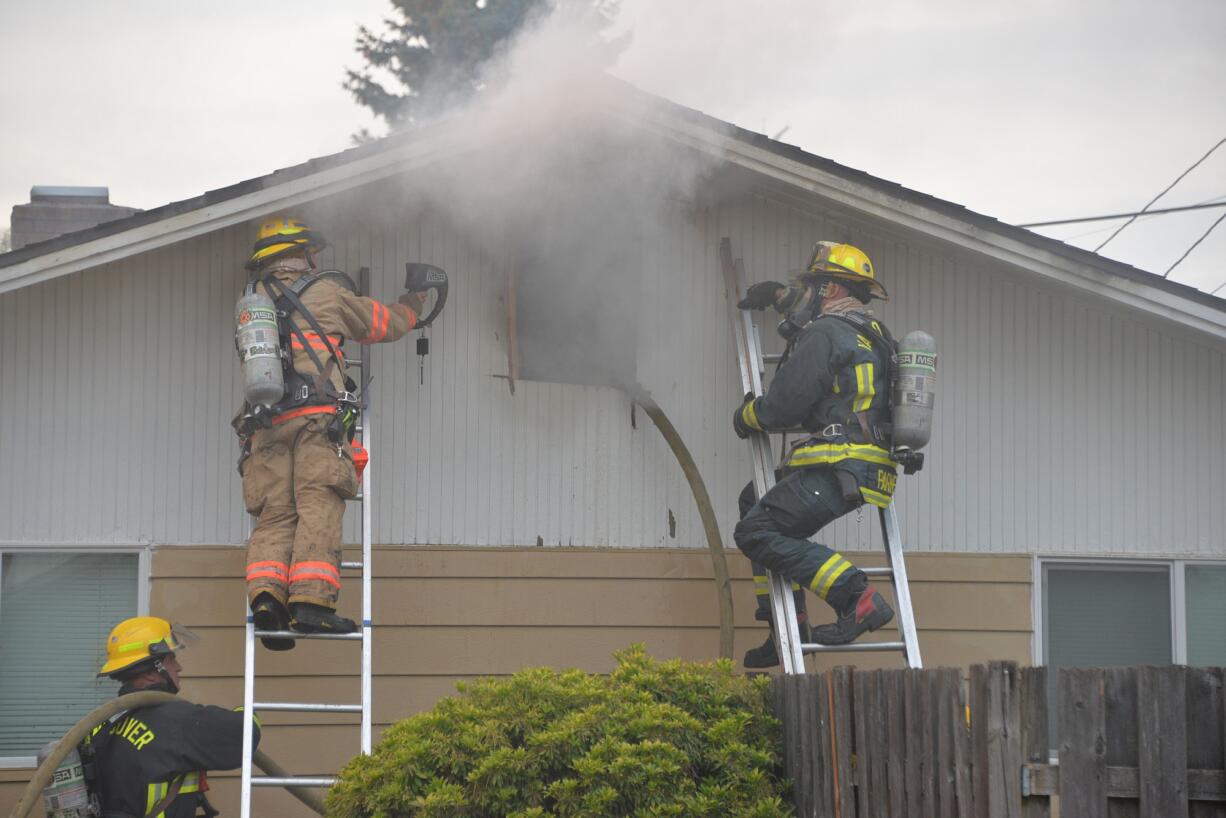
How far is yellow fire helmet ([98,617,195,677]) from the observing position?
6785 mm

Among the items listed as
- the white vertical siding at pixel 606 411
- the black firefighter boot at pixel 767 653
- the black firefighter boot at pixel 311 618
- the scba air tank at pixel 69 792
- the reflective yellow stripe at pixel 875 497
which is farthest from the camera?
the white vertical siding at pixel 606 411

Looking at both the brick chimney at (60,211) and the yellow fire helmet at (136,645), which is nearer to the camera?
the yellow fire helmet at (136,645)

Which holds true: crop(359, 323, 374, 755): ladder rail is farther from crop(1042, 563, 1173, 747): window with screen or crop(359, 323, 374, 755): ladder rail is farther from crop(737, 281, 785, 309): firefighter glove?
crop(1042, 563, 1173, 747): window with screen

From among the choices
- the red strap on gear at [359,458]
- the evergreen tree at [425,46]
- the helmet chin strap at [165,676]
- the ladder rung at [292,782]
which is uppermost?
the evergreen tree at [425,46]

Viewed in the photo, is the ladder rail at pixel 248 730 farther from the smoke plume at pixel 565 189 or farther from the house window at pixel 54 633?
the smoke plume at pixel 565 189

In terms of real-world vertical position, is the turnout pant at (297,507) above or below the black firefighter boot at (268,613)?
above

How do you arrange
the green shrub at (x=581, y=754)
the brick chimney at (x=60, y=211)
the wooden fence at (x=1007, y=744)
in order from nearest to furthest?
the wooden fence at (x=1007, y=744)
the green shrub at (x=581, y=754)
the brick chimney at (x=60, y=211)

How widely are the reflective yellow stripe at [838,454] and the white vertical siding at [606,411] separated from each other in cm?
130

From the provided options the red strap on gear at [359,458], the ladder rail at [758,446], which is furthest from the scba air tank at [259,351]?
the ladder rail at [758,446]

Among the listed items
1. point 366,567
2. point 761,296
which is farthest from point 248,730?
point 761,296

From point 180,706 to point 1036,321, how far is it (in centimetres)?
533

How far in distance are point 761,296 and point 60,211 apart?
26.0 ft

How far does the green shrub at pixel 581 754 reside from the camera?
17.1ft

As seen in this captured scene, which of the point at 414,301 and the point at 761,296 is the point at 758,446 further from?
the point at 414,301
